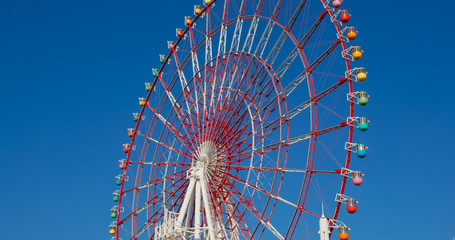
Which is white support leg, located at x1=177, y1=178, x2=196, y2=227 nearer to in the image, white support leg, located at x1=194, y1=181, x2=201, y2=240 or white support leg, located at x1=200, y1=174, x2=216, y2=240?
white support leg, located at x1=194, y1=181, x2=201, y2=240

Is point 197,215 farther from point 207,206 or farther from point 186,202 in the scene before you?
point 186,202

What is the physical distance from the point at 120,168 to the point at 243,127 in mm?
10374

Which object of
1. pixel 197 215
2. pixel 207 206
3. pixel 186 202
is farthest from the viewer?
pixel 186 202

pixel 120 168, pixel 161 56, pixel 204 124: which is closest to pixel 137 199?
pixel 120 168

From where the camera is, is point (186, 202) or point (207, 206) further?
point (186, 202)

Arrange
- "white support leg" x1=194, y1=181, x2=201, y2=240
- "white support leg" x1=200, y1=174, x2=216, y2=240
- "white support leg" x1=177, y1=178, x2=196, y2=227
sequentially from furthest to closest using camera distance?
"white support leg" x1=177, y1=178, x2=196, y2=227, "white support leg" x1=194, y1=181, x2=201, y2=240, "white support leg" x1=200, y1=174, x2=216, y2=240

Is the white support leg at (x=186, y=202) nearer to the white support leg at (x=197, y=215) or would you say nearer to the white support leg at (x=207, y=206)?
the white support leg at (x=197, y=215)

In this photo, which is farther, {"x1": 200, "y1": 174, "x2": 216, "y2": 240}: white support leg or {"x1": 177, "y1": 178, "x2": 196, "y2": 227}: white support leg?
{"x1": 177, "y1": 178, "x2": 196, "y2": 227}: white support leg

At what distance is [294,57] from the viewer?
32000 millimetres

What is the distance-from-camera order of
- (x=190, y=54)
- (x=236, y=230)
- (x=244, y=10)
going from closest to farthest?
(x=236, y=230)
(x=244, y=10)
(x=190, y=54)

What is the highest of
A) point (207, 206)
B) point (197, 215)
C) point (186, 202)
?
point (186, 202)

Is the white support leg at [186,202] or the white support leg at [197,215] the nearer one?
the white support leg at [197,215]

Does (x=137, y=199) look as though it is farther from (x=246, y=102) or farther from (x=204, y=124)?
(x=246, y=102)

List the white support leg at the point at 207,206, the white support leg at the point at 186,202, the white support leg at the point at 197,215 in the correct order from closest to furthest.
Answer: the white support leg at the point at 207,206, the white support leg at the point at 197,215, the white support leg at the point at 186,202
